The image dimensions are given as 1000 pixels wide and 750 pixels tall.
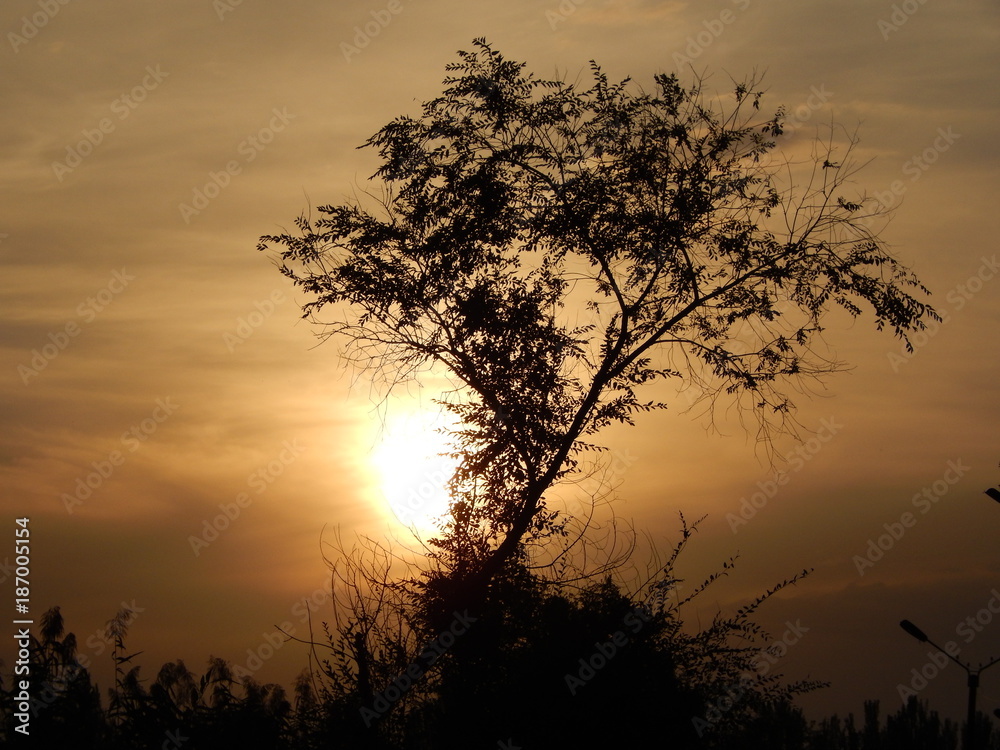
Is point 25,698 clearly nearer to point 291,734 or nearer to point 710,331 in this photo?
point 291,734

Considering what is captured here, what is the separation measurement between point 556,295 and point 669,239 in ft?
7.42

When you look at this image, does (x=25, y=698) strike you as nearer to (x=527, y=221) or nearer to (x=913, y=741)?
(x=527, y=221)

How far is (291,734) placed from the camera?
1348cm

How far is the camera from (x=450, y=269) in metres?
17.4

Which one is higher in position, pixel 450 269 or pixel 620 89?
pixel 620 89

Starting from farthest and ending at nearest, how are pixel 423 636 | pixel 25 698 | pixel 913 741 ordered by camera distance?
pixel 913 741, pixel 423 636, pixel 25 698

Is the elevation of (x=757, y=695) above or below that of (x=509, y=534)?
below

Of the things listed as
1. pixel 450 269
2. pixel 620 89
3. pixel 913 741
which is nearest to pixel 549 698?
pixel 450 269

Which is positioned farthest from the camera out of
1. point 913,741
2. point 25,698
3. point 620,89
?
point 913,741

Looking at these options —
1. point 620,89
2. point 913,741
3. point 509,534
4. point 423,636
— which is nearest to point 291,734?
point 423,636

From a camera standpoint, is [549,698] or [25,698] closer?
[25,698]

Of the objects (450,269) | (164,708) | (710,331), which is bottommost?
(164,708)

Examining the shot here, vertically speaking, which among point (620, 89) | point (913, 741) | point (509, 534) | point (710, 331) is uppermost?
point (620, 89)

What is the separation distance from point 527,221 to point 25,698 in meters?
10.7
